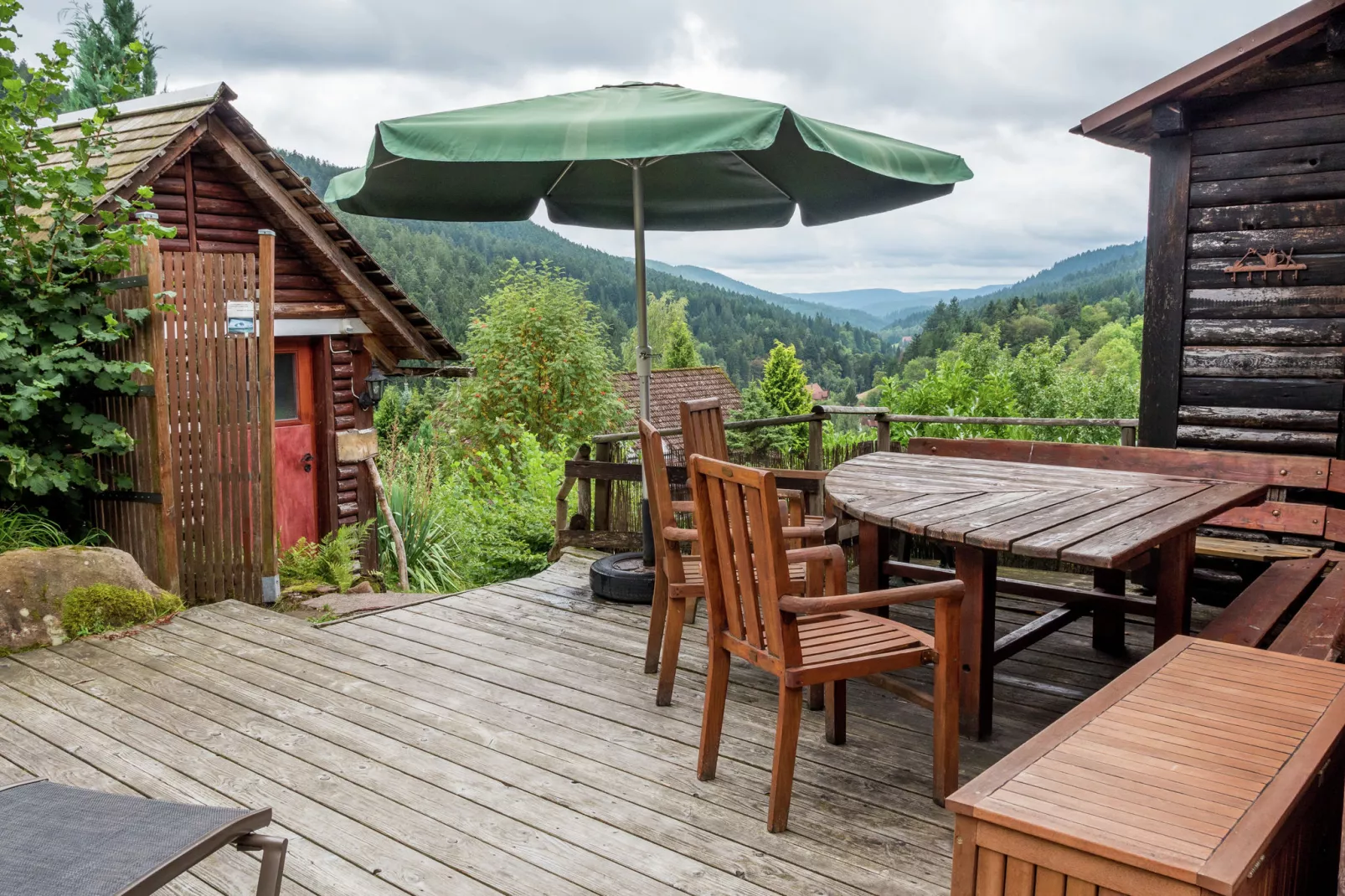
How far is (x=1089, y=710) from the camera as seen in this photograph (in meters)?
1.76

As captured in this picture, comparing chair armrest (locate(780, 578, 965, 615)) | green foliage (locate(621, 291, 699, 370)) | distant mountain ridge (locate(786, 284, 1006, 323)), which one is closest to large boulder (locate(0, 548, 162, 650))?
chair armrest (locate(780, 578, 965, 615))

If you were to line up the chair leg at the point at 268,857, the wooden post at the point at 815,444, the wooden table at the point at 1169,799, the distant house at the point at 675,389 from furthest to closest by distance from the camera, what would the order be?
the distant house at the point at 675,389 → the wooden post at the point at 815,444 → the chair leg at the point at 268,857 → the wooden table at the point at 1169,799

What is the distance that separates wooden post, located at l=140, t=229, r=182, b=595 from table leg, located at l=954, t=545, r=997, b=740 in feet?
11.5

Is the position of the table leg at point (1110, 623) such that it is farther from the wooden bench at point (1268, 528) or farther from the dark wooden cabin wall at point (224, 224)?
the dark wooden cabin wall at point (224, 224)

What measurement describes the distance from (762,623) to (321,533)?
6877 millimetres

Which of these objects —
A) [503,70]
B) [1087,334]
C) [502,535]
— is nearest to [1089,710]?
[502,535]

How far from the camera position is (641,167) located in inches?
173

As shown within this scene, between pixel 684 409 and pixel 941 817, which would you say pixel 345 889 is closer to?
pixel 941 817

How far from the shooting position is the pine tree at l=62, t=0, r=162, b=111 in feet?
53.8

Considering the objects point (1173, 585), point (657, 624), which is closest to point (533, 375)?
point (657, 624)

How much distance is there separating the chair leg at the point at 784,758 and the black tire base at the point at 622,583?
1.98m

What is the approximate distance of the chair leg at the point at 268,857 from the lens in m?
1.63

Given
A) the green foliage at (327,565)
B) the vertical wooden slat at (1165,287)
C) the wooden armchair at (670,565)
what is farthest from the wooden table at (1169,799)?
the green foliage at (327,565)

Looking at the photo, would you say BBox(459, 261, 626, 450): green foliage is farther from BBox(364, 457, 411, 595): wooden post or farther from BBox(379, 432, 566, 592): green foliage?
BBox(364, 457, 411, 595): wooden post
